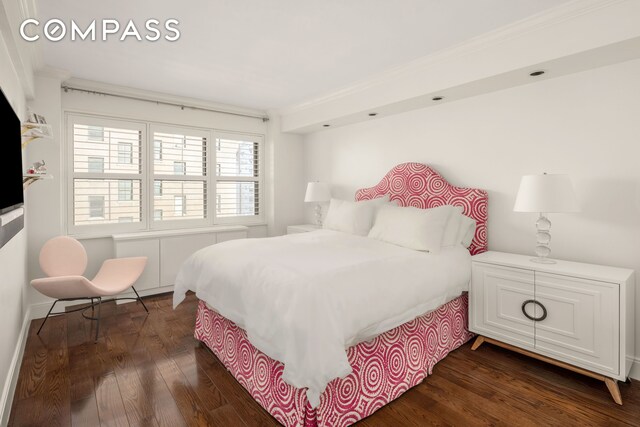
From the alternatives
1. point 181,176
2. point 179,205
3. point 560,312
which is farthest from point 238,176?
point 560,312

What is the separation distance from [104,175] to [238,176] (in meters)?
1.70

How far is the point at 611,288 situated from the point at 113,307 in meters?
4.38

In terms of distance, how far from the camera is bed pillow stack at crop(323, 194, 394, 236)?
11.5 feet

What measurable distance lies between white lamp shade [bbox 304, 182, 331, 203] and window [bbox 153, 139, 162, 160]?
1.96 metres

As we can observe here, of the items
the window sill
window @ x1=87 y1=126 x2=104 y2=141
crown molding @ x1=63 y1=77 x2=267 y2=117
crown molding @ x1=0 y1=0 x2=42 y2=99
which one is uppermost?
crown molding @ x1=63 y1=77 x2=267 y2=117

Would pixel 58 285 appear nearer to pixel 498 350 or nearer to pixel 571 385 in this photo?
pixel 498 350

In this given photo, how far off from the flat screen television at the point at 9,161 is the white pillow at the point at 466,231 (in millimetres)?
3004

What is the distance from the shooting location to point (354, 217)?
3.56 metres

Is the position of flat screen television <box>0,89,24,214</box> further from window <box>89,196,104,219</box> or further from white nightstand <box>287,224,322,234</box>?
white nightstand <box>287,224,322,234</box>

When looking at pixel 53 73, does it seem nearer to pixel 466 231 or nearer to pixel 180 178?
pixel 180 178

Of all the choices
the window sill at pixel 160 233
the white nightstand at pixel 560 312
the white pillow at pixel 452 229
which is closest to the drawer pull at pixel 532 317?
the white nightstand at pixel 560 312

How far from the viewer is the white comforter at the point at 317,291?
163 cm

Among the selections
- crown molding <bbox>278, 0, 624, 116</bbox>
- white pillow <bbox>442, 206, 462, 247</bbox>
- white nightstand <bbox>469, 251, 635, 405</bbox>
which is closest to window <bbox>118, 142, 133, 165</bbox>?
crown molding <bbox>278, 0, 624, 116</bbox>

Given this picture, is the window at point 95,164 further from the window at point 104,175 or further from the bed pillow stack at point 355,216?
the bed pillow stack at point 355,216
